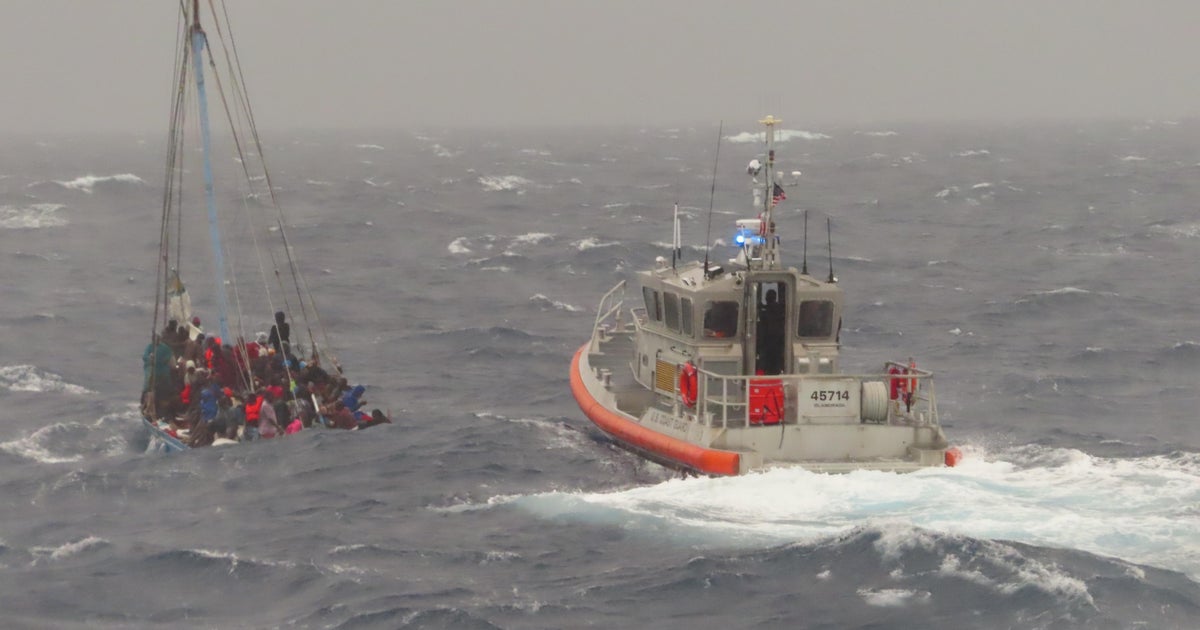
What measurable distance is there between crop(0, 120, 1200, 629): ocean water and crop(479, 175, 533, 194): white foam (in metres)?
33.9

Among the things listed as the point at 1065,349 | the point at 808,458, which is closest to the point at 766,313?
the point at 808,458

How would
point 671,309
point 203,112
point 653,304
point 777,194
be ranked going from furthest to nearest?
point 203,112 → point 653,304 → point 671,309 → point 777,194

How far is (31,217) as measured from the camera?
84438 millimetres

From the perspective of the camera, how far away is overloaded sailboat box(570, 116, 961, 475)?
26859 mm

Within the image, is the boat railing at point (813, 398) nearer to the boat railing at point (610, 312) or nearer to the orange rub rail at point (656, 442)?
the orange rub rail at point (656, 442)

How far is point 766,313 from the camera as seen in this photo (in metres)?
29.4

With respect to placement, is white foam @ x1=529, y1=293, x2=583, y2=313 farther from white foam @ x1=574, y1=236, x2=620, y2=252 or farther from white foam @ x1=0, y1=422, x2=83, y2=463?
white foam @ x1=0, y1=422, x2=83, y2=463

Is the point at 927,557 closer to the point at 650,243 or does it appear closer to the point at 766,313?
the point at 766,313

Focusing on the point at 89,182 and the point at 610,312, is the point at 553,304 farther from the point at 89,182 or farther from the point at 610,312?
the point at 89,182

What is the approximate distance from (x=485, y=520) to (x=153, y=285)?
113 ft

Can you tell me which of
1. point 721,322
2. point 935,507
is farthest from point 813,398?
point 935,507

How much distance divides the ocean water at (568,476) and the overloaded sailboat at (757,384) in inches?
31.5

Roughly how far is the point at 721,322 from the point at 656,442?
262cm

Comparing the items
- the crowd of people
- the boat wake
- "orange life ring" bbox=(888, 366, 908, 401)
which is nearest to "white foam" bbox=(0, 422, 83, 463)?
the crowd of people
